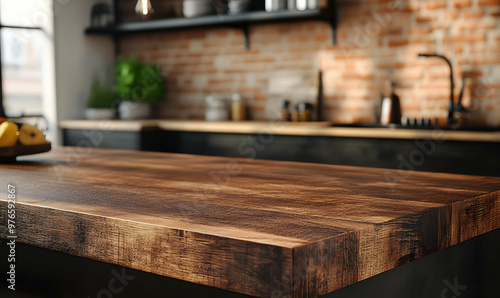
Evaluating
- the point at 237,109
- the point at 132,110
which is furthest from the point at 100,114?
the point at 237,109

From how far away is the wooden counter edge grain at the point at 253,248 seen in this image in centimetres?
85

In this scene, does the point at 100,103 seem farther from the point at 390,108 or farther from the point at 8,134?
the point at 8,134

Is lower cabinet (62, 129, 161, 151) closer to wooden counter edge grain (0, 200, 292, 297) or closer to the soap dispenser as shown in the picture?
the soap dispenser

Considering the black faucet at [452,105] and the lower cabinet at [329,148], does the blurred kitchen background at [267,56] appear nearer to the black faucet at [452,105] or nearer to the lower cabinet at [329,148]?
the black faucet at [452,105]

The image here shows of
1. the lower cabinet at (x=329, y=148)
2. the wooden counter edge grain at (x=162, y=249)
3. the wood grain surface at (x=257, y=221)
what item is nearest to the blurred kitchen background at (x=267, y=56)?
the lower cabinet at (x=329, y=148)

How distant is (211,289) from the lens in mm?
1168

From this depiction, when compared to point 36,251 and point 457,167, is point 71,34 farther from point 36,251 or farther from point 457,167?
point 36,251

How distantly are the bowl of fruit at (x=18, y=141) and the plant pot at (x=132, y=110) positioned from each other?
107 inches

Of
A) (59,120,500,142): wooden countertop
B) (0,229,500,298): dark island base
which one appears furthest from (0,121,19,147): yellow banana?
(59,120,500,142): wooden countertop

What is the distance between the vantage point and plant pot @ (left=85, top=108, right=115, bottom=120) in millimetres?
4852

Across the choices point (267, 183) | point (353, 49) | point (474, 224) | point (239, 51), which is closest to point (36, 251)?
point (267, 183)

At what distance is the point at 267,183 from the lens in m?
1.52

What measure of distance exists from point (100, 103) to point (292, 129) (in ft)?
6.57

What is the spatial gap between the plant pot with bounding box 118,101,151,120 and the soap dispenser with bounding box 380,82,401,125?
2.07 meters
